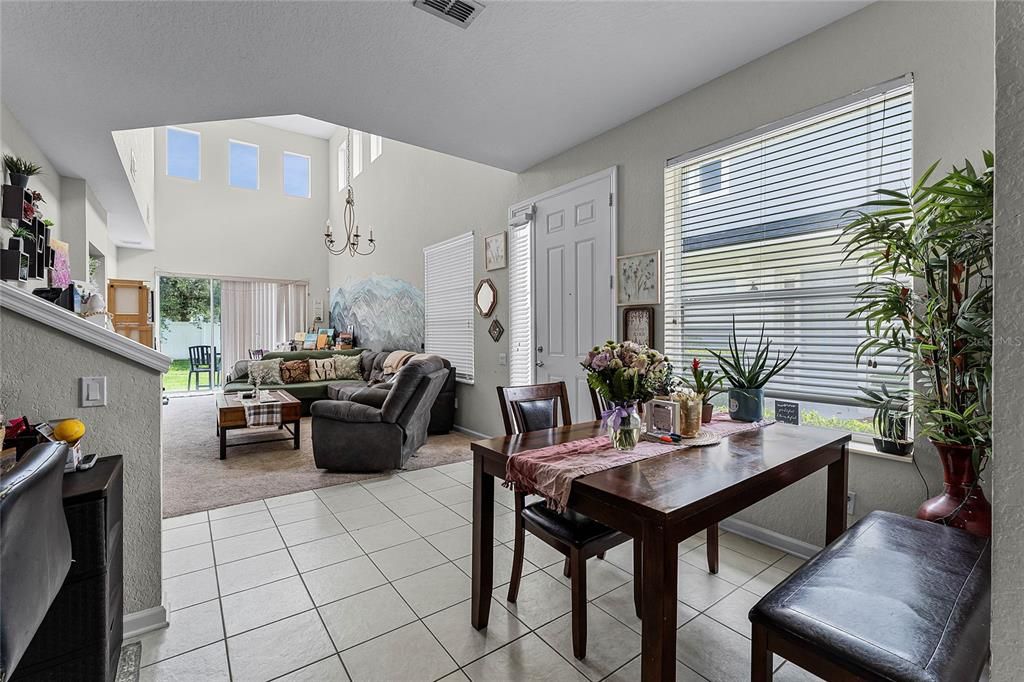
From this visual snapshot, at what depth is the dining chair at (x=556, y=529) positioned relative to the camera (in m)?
1.75

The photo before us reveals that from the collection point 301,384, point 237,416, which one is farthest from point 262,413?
point 301,384

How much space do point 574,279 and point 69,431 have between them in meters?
→ 3.21

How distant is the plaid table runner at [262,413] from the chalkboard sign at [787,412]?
14.3 feet

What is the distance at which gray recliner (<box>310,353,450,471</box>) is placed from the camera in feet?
12.9

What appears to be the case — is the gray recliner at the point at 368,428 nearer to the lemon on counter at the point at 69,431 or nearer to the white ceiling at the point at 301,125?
the lemon on counter at the point at 69,431

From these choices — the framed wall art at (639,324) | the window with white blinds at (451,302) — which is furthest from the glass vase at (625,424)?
the window with white blinds at (451,302)

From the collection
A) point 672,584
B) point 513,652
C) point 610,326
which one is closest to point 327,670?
point 513,652

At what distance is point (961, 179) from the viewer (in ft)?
5.48

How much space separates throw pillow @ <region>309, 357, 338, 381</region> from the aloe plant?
20.2 ft

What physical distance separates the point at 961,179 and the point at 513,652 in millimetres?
2390

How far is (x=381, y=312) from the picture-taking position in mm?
7871

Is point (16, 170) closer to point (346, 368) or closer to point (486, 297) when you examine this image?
point (486, 297)

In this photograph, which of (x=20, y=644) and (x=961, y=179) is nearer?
(x=20, y=644)

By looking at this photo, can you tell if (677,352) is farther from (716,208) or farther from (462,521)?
(462,521)
